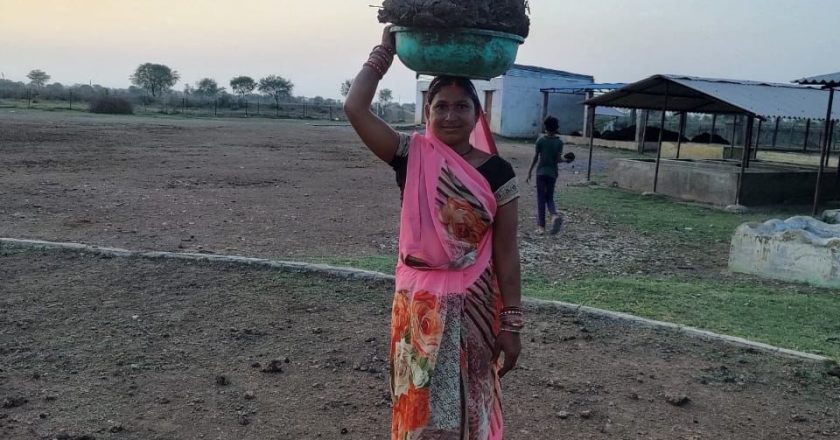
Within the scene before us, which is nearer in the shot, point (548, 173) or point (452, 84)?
point (452, 84)

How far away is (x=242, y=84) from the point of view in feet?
266

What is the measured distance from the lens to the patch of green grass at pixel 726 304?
15.6 ft

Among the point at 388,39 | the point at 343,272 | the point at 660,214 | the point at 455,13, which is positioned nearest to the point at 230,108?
the point at 660,214

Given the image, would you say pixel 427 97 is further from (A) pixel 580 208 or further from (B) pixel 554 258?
(A) pixel 580 208

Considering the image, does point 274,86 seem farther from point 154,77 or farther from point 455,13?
point 455,13

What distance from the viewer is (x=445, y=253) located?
6.72 feet

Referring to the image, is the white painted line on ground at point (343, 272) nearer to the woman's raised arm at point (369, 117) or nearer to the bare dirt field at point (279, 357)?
the bare dirt field at point (279, 357)

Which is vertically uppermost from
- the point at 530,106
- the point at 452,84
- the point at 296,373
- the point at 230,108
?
the point at 530,106

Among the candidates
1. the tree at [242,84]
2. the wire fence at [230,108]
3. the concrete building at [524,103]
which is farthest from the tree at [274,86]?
the concrete building at [524,103]

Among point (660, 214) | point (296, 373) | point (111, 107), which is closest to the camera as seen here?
point (296, 373)

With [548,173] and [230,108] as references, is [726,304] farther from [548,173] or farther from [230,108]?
[230,108]

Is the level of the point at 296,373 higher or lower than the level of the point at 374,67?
lower

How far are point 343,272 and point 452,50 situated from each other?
3.81m

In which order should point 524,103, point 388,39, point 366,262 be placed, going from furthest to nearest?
1. point 524,103
2. point 366,262
3. point 388,39
